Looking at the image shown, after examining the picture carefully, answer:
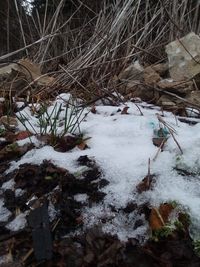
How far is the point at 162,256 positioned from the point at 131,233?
0.34 feet

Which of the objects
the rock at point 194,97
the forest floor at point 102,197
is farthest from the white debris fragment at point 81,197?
the rock at point 194,97

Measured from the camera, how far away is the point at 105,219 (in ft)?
3.21

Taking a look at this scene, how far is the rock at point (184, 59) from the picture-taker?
2.17 m

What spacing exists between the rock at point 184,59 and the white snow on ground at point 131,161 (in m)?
0.71

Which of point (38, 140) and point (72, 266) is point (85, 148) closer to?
point (38, 140)

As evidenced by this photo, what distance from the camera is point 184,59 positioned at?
2.23 m

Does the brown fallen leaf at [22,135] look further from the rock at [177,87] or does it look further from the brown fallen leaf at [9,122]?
the rock at [177,87]

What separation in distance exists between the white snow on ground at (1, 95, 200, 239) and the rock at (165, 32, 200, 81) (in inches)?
27.9

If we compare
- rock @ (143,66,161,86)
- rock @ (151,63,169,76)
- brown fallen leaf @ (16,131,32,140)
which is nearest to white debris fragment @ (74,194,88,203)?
brown fallen leaf @ (16,131,32,140)

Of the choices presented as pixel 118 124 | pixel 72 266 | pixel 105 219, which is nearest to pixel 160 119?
pixel 118 124

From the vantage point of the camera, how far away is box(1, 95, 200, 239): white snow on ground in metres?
0.99

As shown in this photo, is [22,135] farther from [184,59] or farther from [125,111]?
[184,59]

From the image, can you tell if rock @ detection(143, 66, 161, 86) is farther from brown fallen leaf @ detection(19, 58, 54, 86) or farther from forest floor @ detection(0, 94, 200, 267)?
forest floor @ detection(0, 94, 200, 267)

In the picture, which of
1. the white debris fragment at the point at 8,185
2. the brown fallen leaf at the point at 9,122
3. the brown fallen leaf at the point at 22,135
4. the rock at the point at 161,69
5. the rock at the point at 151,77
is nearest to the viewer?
the white debris fragment at the point at 8,185
